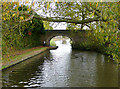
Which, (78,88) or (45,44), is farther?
(45,44)

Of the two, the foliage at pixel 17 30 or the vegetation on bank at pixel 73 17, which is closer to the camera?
the vegetation on bank at pixel 73 17

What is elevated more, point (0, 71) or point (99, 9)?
point (99, 9)

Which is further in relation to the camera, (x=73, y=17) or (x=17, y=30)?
(x=17, y=30)

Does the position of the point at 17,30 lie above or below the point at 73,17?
below

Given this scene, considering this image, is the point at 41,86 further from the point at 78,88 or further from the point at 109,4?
the point at 109,4

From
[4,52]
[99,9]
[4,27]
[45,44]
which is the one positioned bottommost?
[45,44]

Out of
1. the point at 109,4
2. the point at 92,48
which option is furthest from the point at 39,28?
the point at 109,4

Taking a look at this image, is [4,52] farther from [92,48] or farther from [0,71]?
[92,48]

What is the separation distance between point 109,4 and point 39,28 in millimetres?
23393

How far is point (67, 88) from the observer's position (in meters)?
6.26

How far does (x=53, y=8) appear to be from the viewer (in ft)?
35.4

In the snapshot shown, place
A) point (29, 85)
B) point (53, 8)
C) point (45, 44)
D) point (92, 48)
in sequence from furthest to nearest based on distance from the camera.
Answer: point (45, 44), point (92, 48), point (53, 8), point (29, 85)

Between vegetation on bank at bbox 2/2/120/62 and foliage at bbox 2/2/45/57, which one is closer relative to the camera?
vegetation on bank at bbox 2/2/120/62

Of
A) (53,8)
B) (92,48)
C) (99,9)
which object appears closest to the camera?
(99,9)
